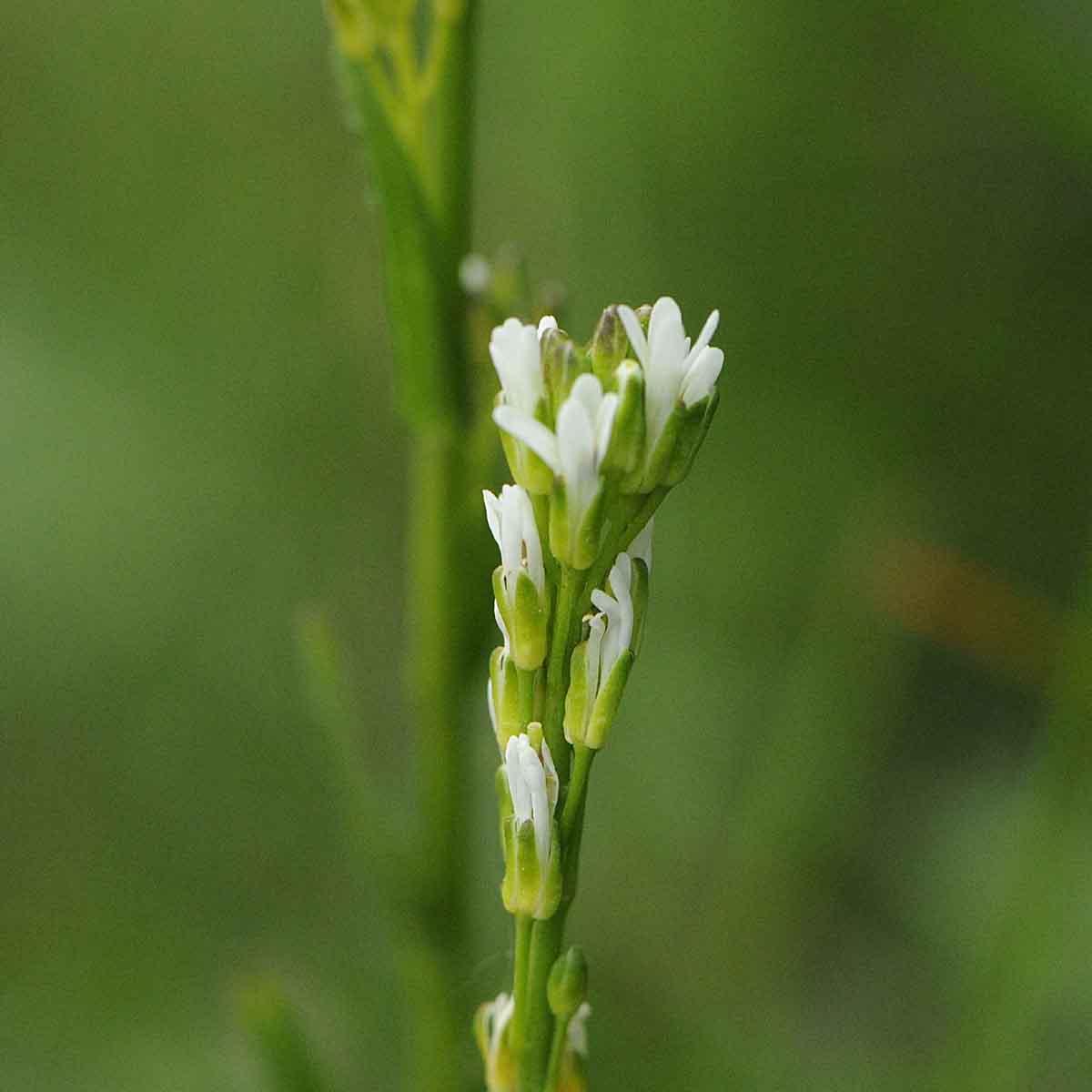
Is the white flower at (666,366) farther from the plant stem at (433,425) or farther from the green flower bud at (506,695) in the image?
the plant stem at (433,425)

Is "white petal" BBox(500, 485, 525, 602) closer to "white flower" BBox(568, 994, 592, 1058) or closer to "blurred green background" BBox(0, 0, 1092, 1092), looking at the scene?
"white flower" BBox(568, 994, 592, 1058)

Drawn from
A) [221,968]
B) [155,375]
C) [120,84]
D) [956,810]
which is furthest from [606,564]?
[120,84]

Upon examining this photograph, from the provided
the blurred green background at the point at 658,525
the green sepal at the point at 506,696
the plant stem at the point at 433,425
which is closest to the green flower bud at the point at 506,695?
the green sepal at the point at 506,696

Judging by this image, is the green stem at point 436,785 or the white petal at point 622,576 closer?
the white petal at point 622,576

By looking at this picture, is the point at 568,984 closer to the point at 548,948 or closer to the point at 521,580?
the point at 548,948

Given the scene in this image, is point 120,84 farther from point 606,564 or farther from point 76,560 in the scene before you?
point 606,564

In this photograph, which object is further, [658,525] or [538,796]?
A: [658,525]

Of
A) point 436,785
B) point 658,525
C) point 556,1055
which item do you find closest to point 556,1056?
point 556,1055
